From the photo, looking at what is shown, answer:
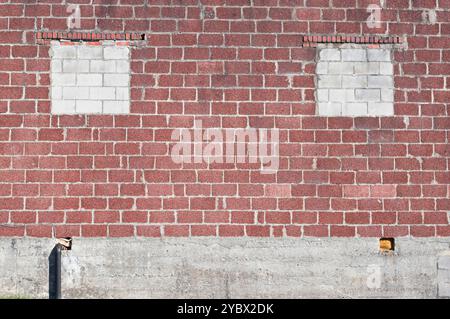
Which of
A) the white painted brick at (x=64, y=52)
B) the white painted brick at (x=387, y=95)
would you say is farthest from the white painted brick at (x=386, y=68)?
the white painted brick at (x=64, y=52)

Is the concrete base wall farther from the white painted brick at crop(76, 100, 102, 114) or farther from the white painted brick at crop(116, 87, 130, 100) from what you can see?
the white painted brick at crop(116, 87, 130, 100)

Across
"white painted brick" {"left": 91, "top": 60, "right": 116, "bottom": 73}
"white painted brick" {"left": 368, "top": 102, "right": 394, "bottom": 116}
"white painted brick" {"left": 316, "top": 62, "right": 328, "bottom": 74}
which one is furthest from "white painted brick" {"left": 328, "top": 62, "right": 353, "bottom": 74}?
"white painted brick" {"left": 91, "top": 60, "right": 116, "bottom": 73}

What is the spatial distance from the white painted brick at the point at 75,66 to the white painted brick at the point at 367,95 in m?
3.58

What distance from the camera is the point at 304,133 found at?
6.39m

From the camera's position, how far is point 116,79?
6.37 meters

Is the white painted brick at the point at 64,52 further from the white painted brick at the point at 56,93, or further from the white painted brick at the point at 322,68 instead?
the white painted brick at the point at 322,68

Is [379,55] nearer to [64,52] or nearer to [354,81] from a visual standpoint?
[354,81]

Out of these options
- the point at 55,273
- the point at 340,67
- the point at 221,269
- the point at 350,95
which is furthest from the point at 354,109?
the point at 55,273

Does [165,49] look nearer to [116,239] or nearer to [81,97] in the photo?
Result: [81,97]

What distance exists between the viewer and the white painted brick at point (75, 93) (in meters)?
6.34

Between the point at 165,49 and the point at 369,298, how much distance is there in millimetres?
4164

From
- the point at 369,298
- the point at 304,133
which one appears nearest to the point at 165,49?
the point at 304,133

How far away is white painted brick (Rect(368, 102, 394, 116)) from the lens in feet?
21.1

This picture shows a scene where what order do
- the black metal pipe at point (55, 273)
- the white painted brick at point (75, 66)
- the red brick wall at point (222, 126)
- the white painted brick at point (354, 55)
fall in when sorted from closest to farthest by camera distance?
the black metal pipe at point (55, 273)
the red brick wall at point (222, 126)
the white painted brick at point (75, 66)
the white painted brick at point (354, 55)
